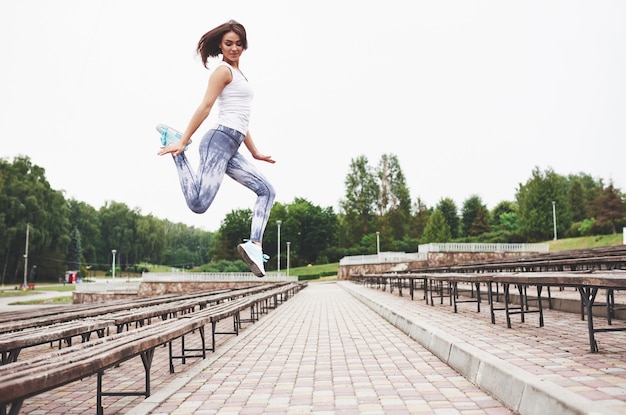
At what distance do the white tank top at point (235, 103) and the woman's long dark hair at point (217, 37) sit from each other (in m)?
0.16

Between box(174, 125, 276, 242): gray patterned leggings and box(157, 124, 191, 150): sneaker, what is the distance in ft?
0.45

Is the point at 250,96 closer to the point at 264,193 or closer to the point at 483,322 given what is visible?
the point at 264,193

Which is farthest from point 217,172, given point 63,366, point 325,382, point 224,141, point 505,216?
point 505,216

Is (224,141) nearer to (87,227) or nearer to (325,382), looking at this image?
(325,382)

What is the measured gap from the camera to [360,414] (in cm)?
300

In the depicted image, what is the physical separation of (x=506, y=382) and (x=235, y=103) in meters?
2.56

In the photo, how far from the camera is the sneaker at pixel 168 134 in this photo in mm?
2828

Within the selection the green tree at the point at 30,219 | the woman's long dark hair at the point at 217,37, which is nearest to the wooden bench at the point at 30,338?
the woman's long dark hair at the point at 217,37

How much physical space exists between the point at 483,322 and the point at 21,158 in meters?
66.9

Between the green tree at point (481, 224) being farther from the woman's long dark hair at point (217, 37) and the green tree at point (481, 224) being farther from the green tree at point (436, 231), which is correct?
the woman's long dark hair at point (217, 37)

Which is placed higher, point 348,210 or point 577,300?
point 348,210

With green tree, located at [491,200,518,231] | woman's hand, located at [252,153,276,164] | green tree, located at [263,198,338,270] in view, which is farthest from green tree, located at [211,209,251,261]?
woman's hand, located at [252,153,276,164]

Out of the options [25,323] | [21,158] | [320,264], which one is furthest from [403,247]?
[25,323]

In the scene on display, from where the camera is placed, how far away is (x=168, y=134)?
2.85 meters
